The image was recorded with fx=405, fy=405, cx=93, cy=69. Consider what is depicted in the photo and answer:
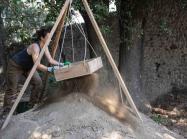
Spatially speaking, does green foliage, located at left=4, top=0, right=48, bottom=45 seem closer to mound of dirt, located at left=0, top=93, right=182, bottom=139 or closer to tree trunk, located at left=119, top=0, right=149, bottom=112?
tree trunk, located at left=119, top=0, right=149, bottom=112

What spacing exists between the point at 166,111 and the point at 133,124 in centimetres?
344

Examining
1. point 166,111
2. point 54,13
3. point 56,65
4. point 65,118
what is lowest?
point 166,111

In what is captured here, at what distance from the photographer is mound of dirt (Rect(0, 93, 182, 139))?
4.30 metres

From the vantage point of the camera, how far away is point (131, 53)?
25.2 ft

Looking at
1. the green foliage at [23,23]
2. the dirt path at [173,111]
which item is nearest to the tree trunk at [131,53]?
the dirt path at [173,111]

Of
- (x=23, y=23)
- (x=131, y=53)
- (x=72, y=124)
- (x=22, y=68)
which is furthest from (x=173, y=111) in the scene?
(x=23, y=23)

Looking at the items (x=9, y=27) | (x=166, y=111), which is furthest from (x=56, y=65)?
(x=9, y=27)

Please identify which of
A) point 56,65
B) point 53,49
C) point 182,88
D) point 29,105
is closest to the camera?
point 56,65

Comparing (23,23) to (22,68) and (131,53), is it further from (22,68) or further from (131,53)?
(22,68)

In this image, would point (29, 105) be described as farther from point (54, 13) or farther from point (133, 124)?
point (133, 124)

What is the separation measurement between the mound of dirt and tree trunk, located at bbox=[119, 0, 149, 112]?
284cm

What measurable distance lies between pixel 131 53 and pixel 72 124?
11.6ft

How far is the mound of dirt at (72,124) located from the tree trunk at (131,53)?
9.31ft

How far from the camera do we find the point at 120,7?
24.7 feet
